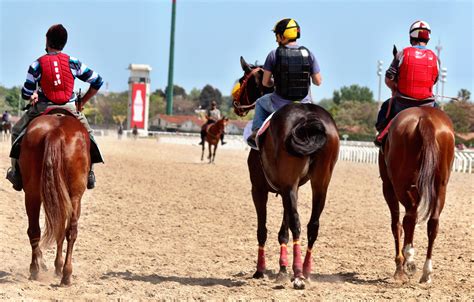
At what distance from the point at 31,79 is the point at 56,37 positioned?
0.54m

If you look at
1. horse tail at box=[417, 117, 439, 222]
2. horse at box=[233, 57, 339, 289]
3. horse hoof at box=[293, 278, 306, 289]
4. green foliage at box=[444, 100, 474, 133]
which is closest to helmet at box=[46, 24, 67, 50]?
horse at box=[233, 57, 339, 289]

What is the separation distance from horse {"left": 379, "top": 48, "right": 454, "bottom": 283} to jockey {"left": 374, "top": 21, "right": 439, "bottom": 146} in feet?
1.71

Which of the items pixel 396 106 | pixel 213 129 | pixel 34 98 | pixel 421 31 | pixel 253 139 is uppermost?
pixel 421 31

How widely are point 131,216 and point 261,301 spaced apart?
766 cm

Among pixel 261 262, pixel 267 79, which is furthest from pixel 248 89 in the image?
pixel 261 262

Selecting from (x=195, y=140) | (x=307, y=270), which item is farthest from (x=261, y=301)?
(x=195, y=140)

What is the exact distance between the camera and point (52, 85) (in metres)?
9.38

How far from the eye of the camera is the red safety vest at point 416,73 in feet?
32.9

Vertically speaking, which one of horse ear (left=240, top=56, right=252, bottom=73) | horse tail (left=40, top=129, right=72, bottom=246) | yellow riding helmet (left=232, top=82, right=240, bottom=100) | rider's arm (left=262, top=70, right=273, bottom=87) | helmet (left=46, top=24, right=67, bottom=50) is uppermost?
helmet (left=46, top=24, right=67, bottom=50)

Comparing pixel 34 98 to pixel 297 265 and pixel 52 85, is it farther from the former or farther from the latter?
pixel 297 265

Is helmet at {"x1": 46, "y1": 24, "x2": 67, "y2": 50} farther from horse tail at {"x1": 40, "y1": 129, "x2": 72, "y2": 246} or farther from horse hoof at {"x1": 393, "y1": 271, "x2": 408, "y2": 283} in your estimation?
horse hoof at {"x1": 393, "y1": 271, "x2": 408, "y2": 283}

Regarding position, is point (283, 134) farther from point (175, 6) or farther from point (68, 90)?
point (175, 6)

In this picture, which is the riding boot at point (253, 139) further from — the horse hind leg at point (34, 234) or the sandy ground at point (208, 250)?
the horse hind leg at point (34, 234)

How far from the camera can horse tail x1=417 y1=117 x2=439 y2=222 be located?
9172 mm
